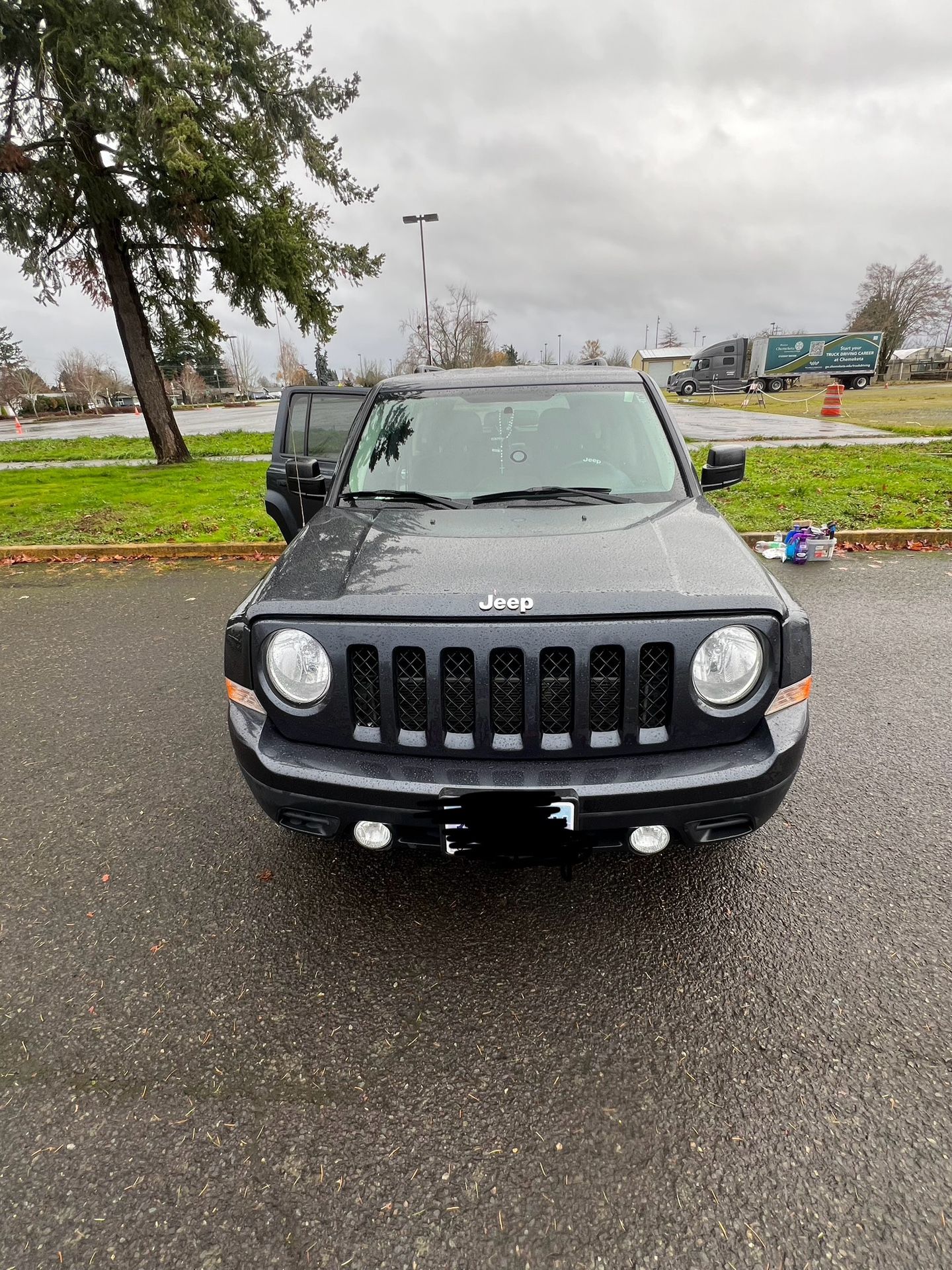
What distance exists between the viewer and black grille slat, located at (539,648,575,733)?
199 centimetres

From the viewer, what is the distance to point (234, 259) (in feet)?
45.2

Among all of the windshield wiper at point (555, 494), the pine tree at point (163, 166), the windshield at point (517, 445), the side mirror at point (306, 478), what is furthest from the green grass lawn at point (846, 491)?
the pine tree at point (163, 166)

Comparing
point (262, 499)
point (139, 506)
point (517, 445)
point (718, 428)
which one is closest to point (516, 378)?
point (517, 445)

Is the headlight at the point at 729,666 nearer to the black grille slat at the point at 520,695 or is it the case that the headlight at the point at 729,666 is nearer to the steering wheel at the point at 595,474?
the black grille slat at the point at 520,695

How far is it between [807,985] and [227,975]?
74.0 inches

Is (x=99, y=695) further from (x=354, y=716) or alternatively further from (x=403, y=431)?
(x=354, y=716)

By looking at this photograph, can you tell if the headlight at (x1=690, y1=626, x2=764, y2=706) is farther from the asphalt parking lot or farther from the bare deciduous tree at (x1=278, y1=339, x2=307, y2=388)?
the bare deciduous tree at (x1=278, y1=339, x2=307, y2=388)

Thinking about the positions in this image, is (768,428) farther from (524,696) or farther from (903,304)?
(903,304)

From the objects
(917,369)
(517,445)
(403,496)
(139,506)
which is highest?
(917,369)

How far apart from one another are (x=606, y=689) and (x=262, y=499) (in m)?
9.22

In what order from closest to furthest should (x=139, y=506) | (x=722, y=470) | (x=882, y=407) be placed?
(x=722, y=470), (x=139, y=506), (x=882, y=407)

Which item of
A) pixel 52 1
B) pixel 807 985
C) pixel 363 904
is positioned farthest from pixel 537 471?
pixel 52 1

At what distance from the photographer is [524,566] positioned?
2.18m

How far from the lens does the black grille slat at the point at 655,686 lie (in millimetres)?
2010
